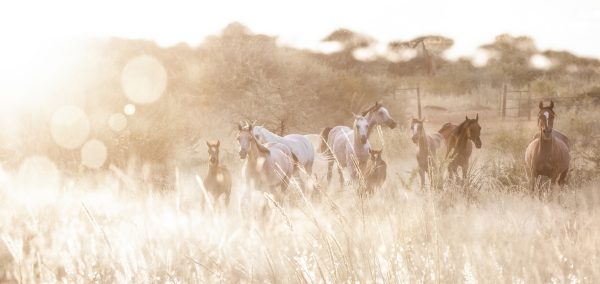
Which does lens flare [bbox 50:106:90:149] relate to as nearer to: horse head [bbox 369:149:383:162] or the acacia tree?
horse head [bbox 369:149:383:162]

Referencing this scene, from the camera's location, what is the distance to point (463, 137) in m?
10.1

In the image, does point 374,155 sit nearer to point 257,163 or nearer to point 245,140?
point 257,163

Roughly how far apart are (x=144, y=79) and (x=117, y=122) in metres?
5.99

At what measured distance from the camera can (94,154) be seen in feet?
37.3

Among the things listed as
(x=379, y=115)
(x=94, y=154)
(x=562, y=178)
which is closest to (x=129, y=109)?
(x=94, y=154)

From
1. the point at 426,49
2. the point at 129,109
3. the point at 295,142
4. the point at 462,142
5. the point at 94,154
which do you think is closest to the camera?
the point at 462,142

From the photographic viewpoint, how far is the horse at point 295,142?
962cm

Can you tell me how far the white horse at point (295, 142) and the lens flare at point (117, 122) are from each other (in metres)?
3.51

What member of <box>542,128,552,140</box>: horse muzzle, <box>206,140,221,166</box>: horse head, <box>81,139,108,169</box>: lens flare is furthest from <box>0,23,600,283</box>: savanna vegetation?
<box>542,128,552,140</box>: horse muzzle

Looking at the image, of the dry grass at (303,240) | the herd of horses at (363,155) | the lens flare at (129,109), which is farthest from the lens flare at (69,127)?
the herd of horses at (363,155)

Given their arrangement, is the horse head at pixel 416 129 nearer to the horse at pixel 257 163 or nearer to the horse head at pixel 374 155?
the horse head at pixel 374 155

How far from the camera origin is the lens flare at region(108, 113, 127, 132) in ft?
38.6

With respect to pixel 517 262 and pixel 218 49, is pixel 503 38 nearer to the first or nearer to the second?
pixel 218 49

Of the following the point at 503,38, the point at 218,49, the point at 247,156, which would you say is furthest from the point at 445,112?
the point at 503,38
